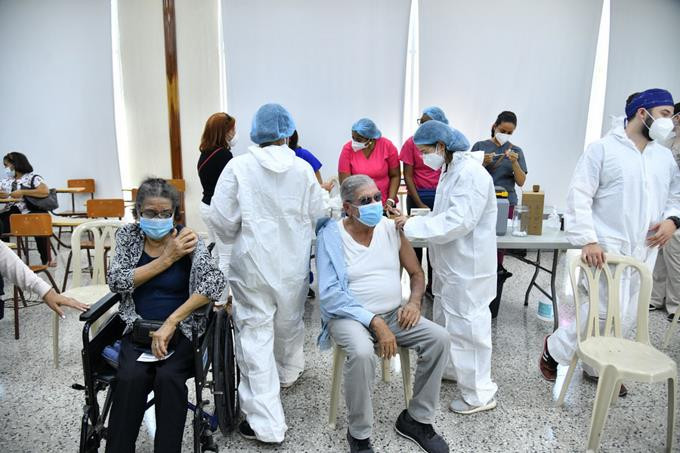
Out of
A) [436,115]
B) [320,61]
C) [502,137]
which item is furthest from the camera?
[320,61]

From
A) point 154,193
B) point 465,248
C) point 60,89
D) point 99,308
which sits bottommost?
point 99,308

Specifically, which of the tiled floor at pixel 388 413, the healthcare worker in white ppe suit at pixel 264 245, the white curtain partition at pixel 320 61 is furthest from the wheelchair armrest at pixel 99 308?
the white curtain partition at pixel 320 61

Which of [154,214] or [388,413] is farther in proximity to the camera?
[388,413]

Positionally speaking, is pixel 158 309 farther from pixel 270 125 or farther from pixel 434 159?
pixel 434 159

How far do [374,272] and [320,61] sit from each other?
3.79 m

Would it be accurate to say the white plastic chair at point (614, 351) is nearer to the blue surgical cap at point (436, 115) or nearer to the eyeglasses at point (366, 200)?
the eyeglasses at point (366, 200)

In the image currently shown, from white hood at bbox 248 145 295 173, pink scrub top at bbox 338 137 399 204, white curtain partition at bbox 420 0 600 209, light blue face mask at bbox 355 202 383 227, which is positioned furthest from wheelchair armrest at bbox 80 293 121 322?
white curtain partition at bbox 420 0 600 209

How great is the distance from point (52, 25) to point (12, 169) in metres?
2.14

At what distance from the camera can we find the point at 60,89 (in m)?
5.51

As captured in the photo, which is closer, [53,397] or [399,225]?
[399,225]

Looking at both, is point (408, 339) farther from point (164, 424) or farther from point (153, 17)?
point (153, 17)

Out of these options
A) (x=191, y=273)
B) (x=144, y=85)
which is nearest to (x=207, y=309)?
(x=191, y=273)

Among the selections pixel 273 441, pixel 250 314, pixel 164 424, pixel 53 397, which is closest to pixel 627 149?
pixel 250 314

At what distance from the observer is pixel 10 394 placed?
6.93 feet
